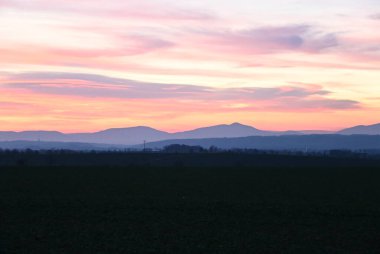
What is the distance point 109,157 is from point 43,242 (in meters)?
88.9

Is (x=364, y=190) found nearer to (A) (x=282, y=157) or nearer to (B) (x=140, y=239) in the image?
(B) (x=140, y=239)

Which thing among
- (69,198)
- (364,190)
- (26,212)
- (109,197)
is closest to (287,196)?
(364,190)

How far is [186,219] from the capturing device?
25.5 m

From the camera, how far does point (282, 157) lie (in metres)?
111

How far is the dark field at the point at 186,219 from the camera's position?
1942 cm

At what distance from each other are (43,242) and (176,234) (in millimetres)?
4786

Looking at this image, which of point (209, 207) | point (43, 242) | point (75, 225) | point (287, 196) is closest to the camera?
point (43, 242)

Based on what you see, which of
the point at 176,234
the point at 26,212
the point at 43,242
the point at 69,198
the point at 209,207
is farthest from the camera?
the point at 69,198

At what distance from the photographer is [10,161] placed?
9712 cm

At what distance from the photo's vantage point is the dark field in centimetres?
1942

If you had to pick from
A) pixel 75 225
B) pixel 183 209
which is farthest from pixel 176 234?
pixel 183 209

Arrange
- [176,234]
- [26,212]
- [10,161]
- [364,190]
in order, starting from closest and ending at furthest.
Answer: [176,234]
[26,212]
[364,190]
[10,161]

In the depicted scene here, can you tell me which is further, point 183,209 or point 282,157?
point 282,157

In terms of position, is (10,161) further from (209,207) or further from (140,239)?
(140,239)
